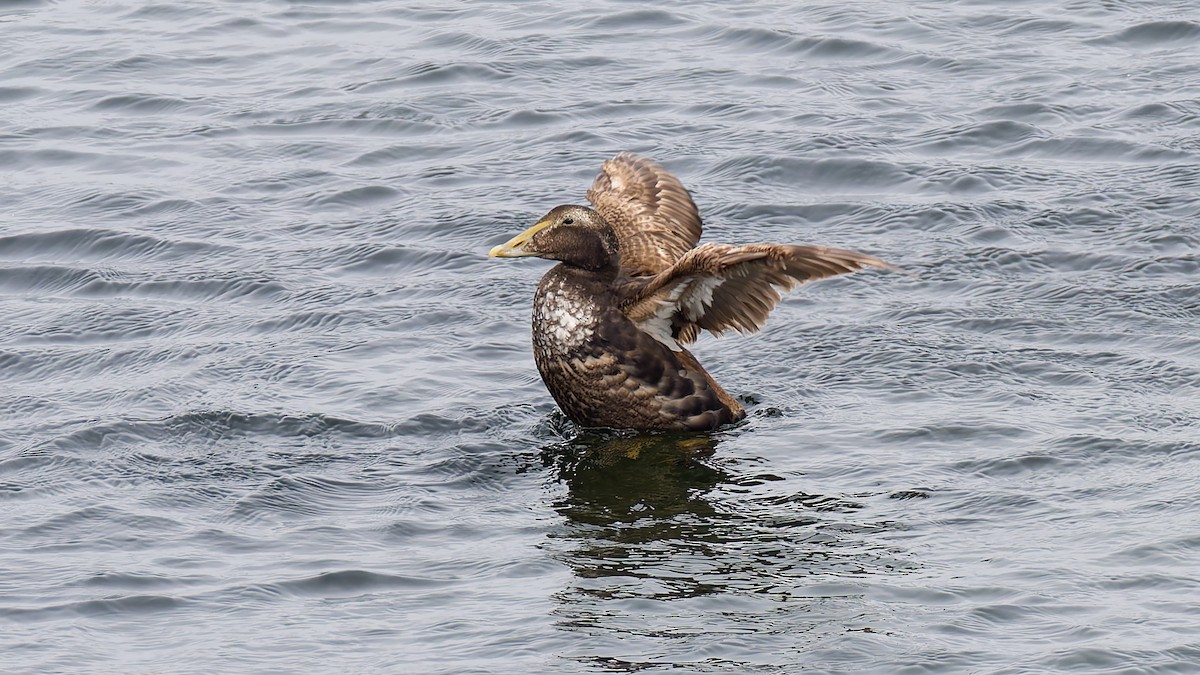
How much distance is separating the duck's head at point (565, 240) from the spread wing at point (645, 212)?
602mm

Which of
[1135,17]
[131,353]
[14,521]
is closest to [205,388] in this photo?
[131,353]

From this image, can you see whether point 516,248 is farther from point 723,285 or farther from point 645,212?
point 645,212

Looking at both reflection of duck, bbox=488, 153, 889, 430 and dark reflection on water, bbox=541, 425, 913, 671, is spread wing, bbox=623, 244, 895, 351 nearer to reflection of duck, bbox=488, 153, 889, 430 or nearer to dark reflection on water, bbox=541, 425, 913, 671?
reflection of duck, bbox=488, 153, 889, 430

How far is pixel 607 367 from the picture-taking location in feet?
27.6

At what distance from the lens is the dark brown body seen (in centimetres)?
840

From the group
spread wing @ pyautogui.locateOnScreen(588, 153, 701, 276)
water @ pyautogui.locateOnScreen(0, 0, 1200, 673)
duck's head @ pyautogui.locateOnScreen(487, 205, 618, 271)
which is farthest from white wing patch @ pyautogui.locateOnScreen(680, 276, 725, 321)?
spread wing @ pyautogui.locateOnScreen(588, 153, 701, 276)

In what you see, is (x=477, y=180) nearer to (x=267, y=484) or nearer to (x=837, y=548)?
(x=267, y=484)

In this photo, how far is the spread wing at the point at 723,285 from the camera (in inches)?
296

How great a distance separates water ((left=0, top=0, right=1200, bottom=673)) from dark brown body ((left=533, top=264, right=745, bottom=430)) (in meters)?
0.17

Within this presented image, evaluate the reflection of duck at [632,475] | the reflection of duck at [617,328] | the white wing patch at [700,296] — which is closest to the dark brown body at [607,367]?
the reflection of duck at [617,328]

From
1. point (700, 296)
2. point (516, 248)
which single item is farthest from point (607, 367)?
point (516, 248)

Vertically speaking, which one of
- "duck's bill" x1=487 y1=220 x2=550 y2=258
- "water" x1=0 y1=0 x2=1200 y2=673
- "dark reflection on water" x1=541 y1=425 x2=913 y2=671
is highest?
"duck's bill" x1=487 y1=220 x2=550 y2=258

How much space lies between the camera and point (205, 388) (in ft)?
29.2

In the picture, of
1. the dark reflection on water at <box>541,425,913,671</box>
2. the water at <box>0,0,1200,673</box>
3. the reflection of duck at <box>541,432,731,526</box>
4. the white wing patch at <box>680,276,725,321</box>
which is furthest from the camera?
the white wing patch at <box>680,276,725,321</box>
